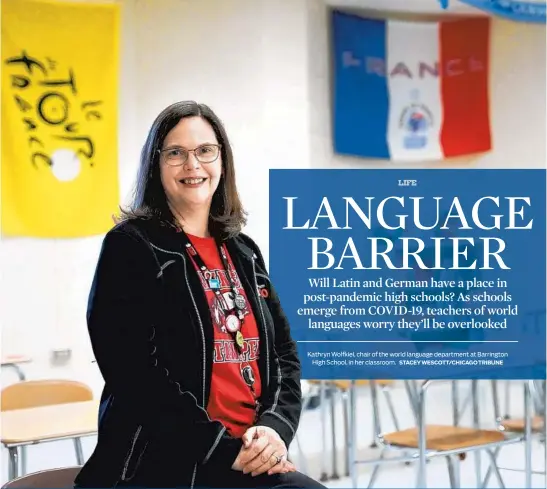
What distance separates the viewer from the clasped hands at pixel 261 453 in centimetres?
195

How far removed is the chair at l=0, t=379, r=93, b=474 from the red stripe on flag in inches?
43.1

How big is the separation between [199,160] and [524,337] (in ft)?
2.94

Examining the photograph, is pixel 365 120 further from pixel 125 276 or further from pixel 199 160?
pixel 125 276

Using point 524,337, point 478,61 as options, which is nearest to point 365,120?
point 478,61

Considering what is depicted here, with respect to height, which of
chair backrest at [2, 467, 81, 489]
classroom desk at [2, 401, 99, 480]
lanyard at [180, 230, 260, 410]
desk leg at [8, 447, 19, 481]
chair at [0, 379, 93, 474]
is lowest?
chair backrest at [2, 467, 81, 489]

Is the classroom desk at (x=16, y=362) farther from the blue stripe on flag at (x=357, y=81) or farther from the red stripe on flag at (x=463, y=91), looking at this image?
the red stripe on flag at (x=463, y=91)

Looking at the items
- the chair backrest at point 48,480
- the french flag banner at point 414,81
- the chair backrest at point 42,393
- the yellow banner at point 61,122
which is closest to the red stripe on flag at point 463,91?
the french flag banner at point 414,81

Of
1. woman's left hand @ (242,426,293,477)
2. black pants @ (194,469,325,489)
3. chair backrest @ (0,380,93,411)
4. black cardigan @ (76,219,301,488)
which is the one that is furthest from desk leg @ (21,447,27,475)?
woman's left hand @ (242,426,293,477)

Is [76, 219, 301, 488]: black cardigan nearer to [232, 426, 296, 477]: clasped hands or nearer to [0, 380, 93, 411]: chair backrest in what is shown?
[232, 426, 296, 477]: clasped hands

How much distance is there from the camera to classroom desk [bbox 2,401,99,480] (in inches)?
81.4

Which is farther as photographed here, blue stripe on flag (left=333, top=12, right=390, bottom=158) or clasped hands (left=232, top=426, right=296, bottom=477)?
blue stripe on flag (left=333, top=12, right=390, bottom=158)

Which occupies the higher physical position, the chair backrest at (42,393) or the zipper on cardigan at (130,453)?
the chair backrest at (42,393)

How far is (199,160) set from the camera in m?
2.04

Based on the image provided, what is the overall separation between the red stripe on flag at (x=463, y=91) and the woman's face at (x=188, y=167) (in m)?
0.57
